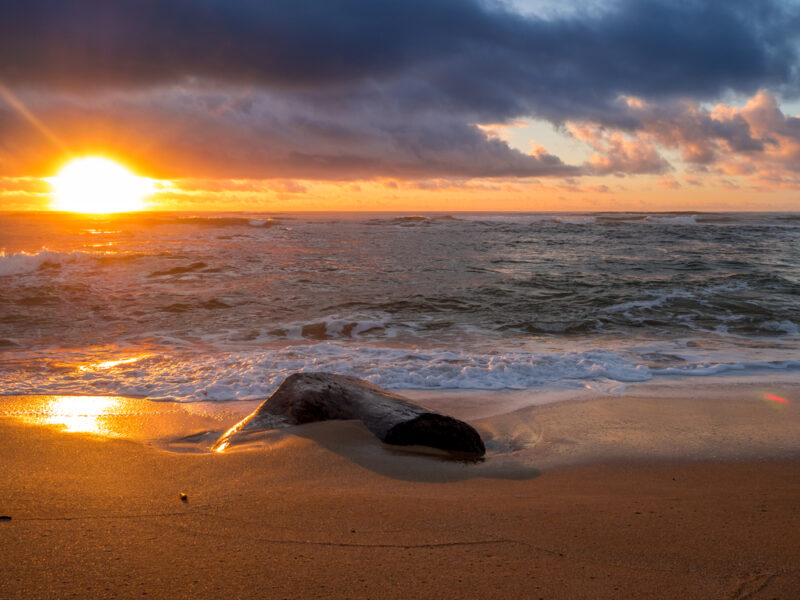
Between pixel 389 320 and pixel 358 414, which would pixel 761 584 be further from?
pixel 389 320

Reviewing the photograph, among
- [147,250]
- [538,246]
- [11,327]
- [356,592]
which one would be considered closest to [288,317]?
[11,327]

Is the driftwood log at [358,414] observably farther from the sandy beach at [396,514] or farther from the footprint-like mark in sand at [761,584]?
the footprint-like mark in sand at [761,584]

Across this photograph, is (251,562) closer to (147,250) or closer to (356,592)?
(356,592)

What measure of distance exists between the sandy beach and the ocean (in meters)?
1.68

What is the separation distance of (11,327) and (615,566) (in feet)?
31.0

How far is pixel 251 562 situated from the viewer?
2.15 m

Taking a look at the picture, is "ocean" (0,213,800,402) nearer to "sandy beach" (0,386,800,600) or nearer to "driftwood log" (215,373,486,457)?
"driftwood log" (215,373,486,457)

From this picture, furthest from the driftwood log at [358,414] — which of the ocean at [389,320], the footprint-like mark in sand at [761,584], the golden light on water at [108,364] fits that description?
the golden light on water at [108,364]

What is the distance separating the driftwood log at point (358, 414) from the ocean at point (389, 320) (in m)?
1.20

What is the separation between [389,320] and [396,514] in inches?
269

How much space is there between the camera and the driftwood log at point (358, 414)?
3.69 meters

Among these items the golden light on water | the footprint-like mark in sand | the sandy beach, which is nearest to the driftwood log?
the sandy beach

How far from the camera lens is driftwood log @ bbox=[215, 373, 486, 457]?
369 centimetres

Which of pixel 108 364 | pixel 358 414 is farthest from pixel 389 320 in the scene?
pixel 358 414
